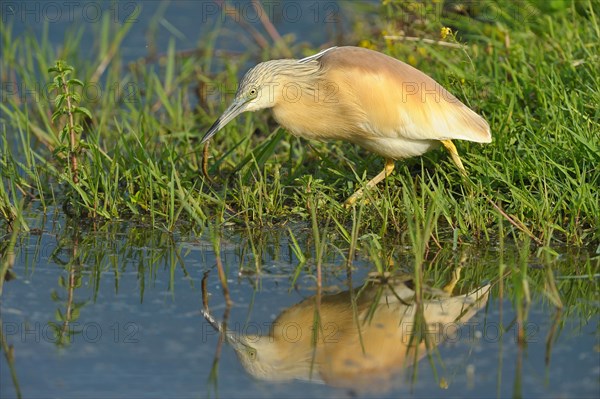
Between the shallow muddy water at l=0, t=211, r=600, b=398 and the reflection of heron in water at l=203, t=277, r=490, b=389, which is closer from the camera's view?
the shallow muddy water at l=0, t=211, r=600, b=398

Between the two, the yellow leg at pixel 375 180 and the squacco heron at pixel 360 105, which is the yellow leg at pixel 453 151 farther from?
the yellow leg at pixel 375 180

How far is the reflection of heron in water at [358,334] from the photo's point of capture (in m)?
3.86

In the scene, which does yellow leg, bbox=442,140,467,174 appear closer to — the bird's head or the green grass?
the green grass

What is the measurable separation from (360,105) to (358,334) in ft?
5.17

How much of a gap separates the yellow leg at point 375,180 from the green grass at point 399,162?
0.19 ft

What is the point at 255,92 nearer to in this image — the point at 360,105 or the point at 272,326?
the point at 360,105

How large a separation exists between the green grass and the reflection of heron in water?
0.38 metres

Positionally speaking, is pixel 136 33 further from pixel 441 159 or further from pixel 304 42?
pixel 441 159

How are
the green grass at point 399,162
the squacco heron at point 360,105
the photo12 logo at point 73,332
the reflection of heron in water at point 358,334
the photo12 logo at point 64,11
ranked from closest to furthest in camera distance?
1. the reflection of heron in water at point 358,334
2. the photo12 logo at point 73,332
3. the green grass at point 399,162
4. the squacco heron at point 360,105
5. the photo12 logo at point 64,11

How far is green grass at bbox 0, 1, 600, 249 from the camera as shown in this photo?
5176 millimetres

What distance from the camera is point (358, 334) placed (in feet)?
13.7

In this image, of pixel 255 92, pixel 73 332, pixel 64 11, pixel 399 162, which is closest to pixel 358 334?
pixel 73 332

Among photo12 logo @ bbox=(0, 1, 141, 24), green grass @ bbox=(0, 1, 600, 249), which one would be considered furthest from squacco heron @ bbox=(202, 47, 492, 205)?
photo12 logo @ bbox=(0, 1, 141, 24)

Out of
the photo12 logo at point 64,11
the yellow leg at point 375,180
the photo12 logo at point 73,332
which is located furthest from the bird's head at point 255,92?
the photo12 logo at point 64,11
